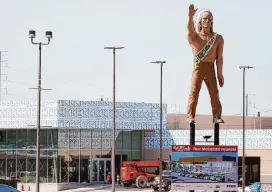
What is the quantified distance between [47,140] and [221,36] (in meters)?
40.6

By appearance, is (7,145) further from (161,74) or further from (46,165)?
(161,74)

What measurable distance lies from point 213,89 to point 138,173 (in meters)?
38.3

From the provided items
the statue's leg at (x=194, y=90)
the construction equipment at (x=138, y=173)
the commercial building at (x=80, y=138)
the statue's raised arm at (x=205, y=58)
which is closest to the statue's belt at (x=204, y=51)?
the statue's raised arm at (x=205, y=58)

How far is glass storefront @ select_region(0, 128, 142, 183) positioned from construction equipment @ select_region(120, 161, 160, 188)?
12.1 ft

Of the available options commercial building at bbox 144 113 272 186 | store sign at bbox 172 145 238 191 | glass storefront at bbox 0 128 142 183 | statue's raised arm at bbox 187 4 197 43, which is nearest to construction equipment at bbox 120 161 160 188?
glass storefront at bbox 0 128 142 183

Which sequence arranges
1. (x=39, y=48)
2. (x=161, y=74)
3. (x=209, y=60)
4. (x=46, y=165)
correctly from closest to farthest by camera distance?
(x=209, y=60)
(x=39, y=48)
(x=161, y=74)
(x=46, y=165)

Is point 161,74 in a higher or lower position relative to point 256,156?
higher

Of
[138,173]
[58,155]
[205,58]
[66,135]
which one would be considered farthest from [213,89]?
[66,135]

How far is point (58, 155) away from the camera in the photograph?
89.9 metres

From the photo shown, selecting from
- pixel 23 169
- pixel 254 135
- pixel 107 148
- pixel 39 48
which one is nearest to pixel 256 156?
pixel 254 135

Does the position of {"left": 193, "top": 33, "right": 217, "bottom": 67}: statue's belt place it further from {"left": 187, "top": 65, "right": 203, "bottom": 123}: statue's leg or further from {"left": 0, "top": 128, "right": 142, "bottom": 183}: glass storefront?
{"left": 0, "top": 128, "right": 142, "bottom": 183}: glass storefront

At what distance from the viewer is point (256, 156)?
91562 mm

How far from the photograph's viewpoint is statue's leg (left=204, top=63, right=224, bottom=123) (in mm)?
52250

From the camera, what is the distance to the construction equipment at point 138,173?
3511 inches
